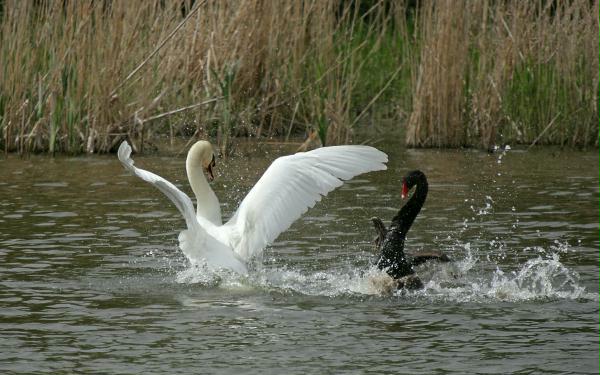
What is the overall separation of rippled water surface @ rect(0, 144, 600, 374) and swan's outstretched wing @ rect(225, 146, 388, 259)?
0.99 feet

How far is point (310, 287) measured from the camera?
24.0 feet

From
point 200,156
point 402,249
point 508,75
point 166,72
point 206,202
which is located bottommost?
point 402,249

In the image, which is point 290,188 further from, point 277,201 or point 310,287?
point 310,287

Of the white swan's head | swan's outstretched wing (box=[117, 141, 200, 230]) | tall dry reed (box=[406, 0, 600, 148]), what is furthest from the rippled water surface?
tall dry reed (box=[406, 0, 600, 148])

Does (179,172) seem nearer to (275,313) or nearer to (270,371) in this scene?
(275,313)

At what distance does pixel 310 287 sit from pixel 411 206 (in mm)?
853

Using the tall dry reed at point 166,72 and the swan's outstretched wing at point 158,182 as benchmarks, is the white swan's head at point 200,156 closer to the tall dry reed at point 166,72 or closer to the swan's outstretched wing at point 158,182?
the swan's outstretched wing at point 158,182

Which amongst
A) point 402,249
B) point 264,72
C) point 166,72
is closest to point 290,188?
point 402,249

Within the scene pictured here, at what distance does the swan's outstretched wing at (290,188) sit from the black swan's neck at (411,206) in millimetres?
327

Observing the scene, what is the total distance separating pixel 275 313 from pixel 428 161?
6.42 m

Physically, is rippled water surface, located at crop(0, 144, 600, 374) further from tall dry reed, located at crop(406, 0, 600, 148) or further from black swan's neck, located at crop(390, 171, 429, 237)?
tall dry reed, located at crop(406, 0, 600, 148)

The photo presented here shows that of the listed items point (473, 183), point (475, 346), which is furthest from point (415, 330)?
point (473, 183)

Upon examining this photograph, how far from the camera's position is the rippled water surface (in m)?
5.68

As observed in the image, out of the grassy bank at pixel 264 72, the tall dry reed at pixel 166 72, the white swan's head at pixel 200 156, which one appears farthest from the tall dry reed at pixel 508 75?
the white swan's head at pixel 200 156
